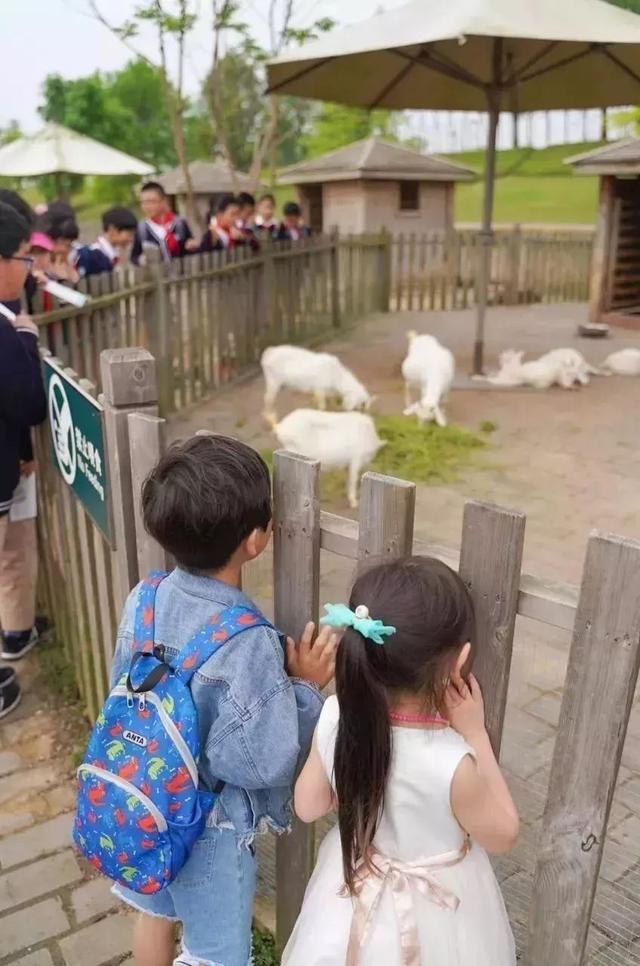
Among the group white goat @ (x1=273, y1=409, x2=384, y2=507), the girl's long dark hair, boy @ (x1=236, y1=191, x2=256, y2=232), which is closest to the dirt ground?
white goat @ (x1=273, y1=409, x2=384, y2=507)

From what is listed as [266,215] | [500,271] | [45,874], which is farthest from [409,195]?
[45,874]

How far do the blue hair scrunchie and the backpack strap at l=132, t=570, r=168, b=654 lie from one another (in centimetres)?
49

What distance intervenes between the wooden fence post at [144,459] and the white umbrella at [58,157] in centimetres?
921

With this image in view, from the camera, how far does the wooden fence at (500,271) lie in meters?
14.1

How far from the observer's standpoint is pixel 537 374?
25.6 feet

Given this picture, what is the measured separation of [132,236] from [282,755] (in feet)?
20.6

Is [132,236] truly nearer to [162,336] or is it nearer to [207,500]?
[162,336]

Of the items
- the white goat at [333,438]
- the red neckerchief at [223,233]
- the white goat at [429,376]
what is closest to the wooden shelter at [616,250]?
the red neckerchief at [223,233]

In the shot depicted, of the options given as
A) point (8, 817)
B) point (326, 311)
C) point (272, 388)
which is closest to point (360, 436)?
point (272, 388)

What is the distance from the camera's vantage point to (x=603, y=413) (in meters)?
6.99

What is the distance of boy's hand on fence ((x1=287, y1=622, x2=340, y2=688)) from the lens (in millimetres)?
1614

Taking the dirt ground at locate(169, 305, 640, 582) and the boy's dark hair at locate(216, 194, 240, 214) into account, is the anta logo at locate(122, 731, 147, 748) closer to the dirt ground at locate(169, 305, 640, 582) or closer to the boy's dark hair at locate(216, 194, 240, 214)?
the dirt ground at locate(169, 305, 640, 582)

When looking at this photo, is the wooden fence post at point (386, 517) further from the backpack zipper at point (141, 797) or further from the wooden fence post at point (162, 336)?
the wooden fence post at point (162, 336)

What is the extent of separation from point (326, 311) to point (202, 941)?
9720 mm
